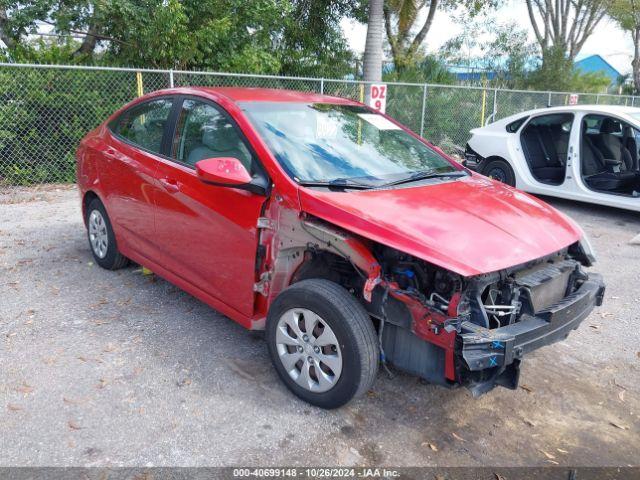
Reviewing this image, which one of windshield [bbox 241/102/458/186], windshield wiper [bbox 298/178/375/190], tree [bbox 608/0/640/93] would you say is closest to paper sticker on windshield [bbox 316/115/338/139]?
windshield [bbox 241/102/458/186]

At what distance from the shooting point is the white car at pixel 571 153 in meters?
7.88

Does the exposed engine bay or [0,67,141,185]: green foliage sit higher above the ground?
[0,67,141,185]: green foliage

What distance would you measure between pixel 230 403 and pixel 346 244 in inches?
46.4

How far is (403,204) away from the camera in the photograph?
321 cm

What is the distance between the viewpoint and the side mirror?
3303 millimetres

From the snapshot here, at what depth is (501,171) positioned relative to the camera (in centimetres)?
907

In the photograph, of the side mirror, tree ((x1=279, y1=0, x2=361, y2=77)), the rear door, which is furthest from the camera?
tree ((x1=279, y1=0, x2=361, y2=77))

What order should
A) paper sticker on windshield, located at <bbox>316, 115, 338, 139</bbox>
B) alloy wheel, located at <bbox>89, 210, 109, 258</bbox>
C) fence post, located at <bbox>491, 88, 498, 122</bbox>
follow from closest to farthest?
paper sticker on windshield, located at <bbox>316, 115, 338, 139</bbox> → alloy wheel, located at <bbox>89, 210, 109, 258</bbox> → fence post, located at <bbox>491, 88, 498, 122</bbox>

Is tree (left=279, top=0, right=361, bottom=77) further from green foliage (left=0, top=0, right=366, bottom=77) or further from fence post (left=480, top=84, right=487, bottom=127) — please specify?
fence post (left=480, top=84, right=487, bottom=127)

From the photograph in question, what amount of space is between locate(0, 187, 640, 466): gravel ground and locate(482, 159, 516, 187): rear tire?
4.36m

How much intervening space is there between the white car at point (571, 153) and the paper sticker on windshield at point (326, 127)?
530 centimetres

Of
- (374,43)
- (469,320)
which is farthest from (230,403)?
(374,43)

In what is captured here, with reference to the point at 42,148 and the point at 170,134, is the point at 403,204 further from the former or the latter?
the point at 42,148

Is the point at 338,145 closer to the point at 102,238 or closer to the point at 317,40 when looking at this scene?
the point at 102,238
